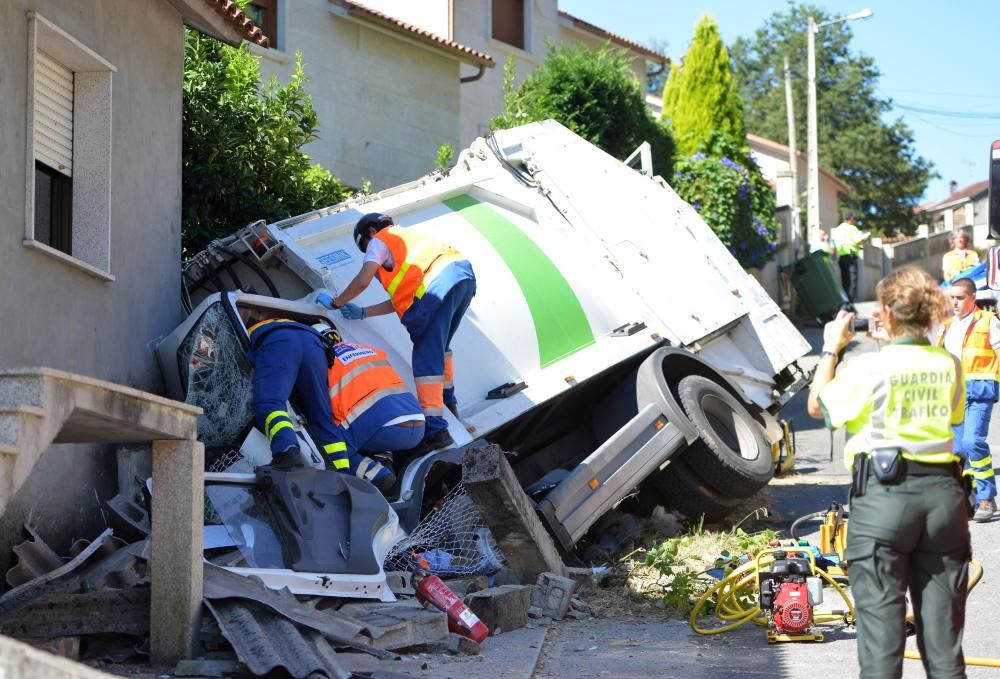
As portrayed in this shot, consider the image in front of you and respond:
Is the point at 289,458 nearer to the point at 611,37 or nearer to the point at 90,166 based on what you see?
the point at 90,166

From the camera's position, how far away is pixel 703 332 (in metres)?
9.18

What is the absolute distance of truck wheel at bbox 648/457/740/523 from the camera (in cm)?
810

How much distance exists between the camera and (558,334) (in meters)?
8.48

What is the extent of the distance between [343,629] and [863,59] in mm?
55083

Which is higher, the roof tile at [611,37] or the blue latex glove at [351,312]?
the roof tile at [611,37]

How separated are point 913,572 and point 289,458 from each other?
10.9 ft

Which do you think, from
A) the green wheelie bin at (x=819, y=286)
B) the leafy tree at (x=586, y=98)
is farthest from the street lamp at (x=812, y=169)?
the leafy tree at (x=586, y=98)

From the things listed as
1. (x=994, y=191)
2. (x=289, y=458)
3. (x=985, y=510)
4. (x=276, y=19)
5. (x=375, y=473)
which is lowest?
(x=985, y=510)

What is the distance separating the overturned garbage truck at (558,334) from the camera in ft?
23.6

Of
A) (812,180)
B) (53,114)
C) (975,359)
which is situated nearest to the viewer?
(53,114)

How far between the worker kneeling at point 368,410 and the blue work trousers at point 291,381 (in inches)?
3.8

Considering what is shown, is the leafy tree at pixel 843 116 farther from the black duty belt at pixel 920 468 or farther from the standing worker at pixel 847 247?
the black duty belt at pixel 920 468

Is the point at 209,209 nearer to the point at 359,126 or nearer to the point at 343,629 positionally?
the point at 343,629

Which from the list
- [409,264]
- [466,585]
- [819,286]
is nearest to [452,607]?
[466,585]
